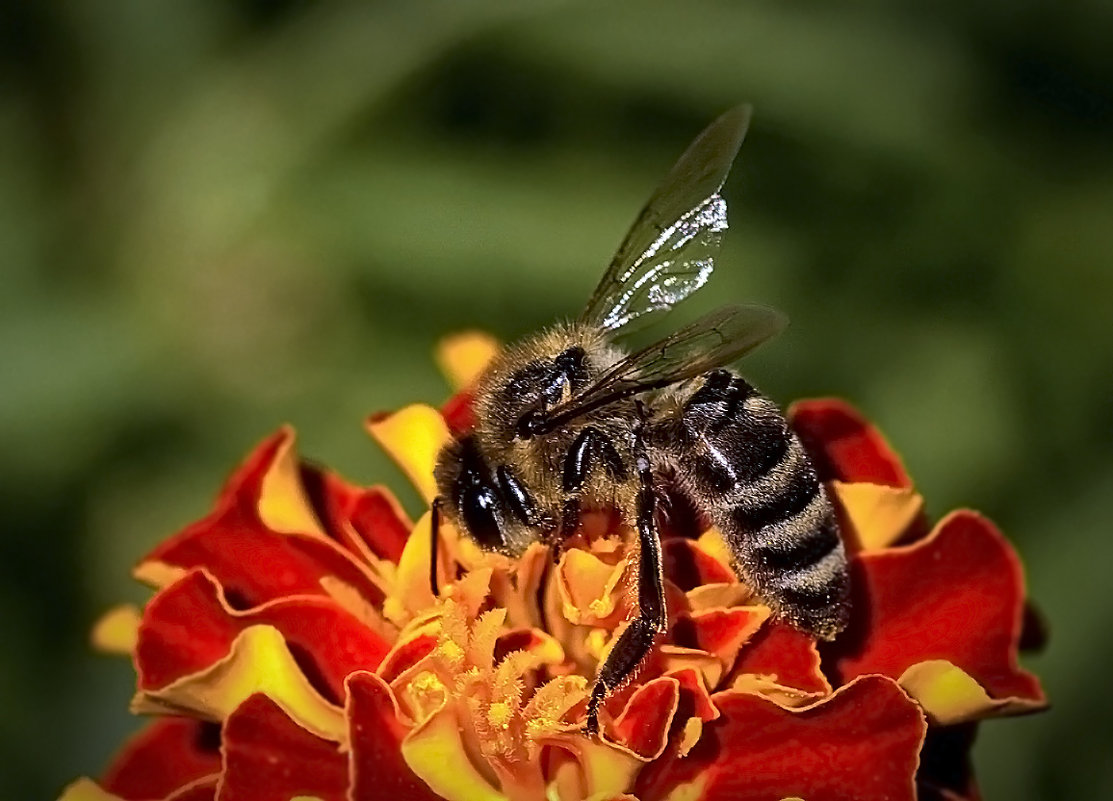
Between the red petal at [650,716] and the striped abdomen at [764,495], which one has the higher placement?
the striped abdomen at [764,495]

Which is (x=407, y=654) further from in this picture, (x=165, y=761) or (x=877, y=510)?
(x=877, y=510)

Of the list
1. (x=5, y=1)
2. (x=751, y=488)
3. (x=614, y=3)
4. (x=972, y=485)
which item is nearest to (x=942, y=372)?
(x=972, y=485)

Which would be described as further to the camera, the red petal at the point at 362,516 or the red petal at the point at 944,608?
the red petal at the point at 362,516

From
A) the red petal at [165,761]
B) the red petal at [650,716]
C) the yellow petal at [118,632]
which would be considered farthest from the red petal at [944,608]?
the yellow petal at [118,632]

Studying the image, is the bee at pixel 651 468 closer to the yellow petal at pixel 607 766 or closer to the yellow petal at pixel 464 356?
the yellow petal at pixel 607 766

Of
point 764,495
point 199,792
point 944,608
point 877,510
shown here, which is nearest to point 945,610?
point 944,608

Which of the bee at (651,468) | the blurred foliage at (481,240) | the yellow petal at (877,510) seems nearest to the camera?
the bee at (651,468)

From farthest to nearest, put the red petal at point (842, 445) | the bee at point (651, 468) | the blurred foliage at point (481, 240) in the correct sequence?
the blurred foliage at point (481, 240) → the red petal at point (842, 445) → the bee at point (651, 468)
